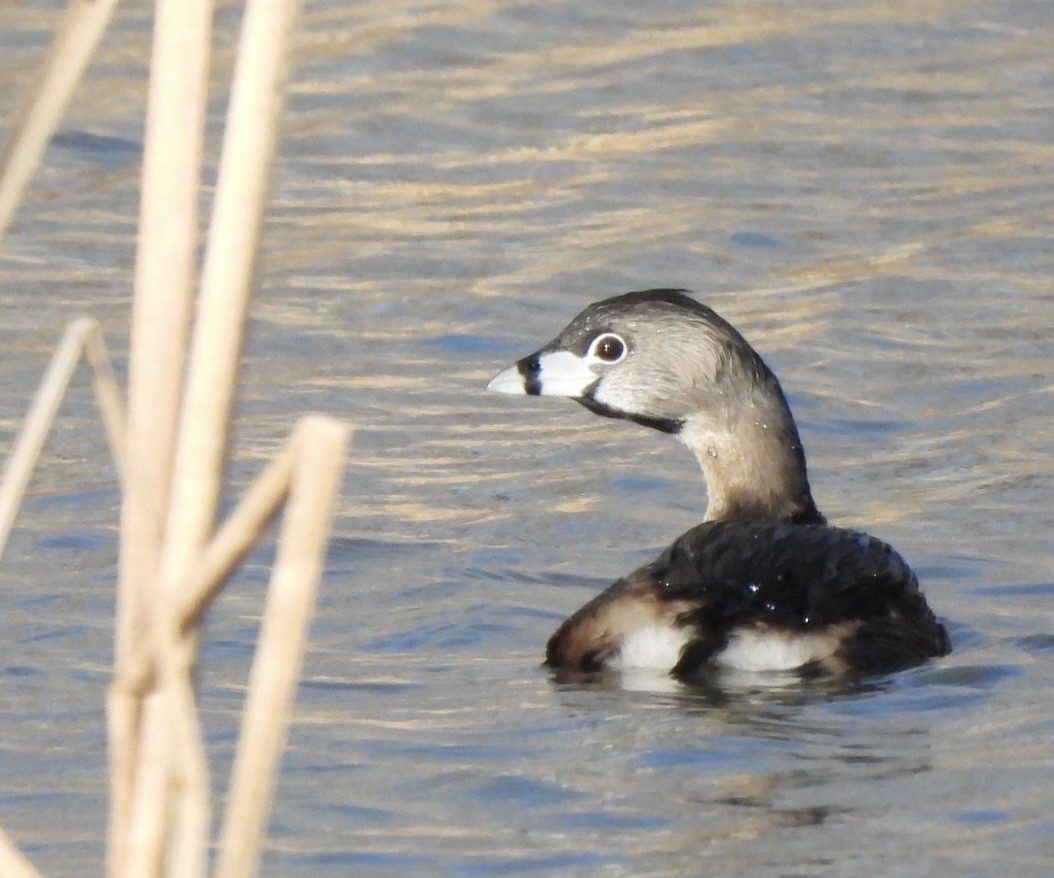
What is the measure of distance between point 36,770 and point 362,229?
555 centimetres

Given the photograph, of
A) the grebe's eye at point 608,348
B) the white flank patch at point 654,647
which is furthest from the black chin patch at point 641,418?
the white flank patch at point 654,647

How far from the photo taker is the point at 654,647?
4891 mm

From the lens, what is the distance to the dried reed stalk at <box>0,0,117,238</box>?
7.81ft

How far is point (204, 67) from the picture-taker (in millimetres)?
2301

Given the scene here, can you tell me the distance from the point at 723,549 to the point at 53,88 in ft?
9.44

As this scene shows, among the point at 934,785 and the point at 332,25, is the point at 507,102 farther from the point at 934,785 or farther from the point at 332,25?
the point at 934,785

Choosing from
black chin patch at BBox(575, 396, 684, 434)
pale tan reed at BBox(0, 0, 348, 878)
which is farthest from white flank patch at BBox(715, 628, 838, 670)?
pale tan reed at BBox(0, 0, 348, 878)

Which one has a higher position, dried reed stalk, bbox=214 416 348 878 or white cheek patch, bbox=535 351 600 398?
white cheek patch, bbox=535 351 600 398

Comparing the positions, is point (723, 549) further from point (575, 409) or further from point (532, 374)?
point (575, 409)

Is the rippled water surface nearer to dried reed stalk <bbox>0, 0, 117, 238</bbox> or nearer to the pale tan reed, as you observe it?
the pale tan reed

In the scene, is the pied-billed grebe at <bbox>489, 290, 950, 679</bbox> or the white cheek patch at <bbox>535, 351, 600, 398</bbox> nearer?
the pied-billed grebe at <bbox>489, 290, 950, 679</bbox>

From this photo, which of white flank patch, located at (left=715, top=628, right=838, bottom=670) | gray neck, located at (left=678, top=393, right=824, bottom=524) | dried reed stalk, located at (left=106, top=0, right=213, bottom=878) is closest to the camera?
dried reed stalk, located at (left=106, top=0, right=213, bottom=878)

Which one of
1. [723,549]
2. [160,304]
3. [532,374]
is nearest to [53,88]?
[160,304]

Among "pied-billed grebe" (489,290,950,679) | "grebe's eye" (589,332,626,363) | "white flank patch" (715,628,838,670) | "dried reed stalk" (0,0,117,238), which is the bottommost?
"white flank patch" (715,628,838,670)
